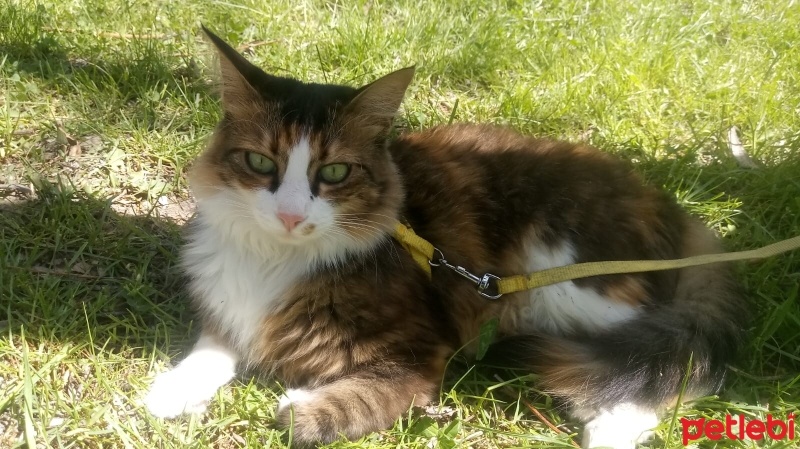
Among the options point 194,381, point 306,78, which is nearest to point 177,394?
point 194,381

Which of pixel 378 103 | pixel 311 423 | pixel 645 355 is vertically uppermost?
pixel 378 103

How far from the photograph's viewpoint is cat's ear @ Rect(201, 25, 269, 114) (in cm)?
206

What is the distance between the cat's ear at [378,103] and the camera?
2.15 m

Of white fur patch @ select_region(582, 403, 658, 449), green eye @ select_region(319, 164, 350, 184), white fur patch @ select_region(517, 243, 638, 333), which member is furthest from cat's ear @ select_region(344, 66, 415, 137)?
white fur patch @ select_region(582, 403, 658, 449)

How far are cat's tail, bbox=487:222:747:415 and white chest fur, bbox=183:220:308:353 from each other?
2.98 ft

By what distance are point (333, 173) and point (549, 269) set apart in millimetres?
949

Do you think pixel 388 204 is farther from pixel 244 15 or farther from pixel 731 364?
pixel 244 15

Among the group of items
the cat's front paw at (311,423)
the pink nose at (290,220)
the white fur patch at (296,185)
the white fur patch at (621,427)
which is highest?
the white fur patch at (296,185)

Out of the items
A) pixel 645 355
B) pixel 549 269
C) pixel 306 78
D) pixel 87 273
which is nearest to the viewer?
pixel 645 355

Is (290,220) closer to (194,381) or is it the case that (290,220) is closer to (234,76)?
(234,76)

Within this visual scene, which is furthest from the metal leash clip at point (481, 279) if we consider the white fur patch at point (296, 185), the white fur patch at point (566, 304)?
the white fur patch at point (296, 185)

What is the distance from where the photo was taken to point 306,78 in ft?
12.5

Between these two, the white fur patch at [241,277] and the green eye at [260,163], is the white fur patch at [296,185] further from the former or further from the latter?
the white fur patch at [241,277]

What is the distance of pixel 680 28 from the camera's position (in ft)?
14.7
